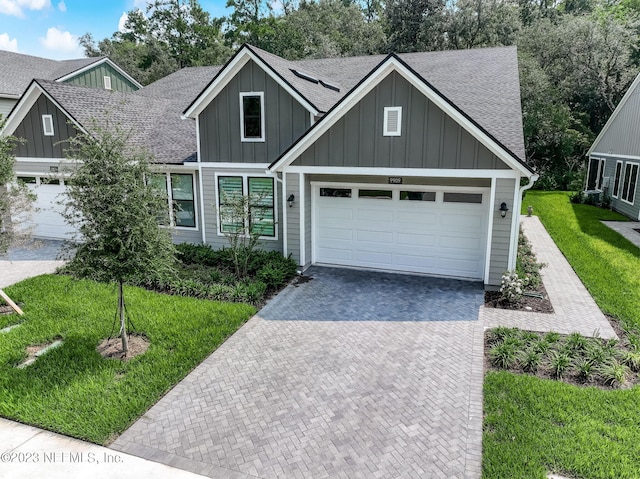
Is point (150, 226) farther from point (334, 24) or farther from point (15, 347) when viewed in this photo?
point (334, 24)

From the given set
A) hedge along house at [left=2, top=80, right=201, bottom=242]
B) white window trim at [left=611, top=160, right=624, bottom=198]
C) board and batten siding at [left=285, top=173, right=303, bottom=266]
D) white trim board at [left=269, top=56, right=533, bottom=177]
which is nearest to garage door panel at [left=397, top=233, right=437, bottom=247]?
board and batten siding at [left=285, top=173, right=303, bottom=266]

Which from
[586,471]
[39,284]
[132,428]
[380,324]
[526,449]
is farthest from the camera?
[39,284]

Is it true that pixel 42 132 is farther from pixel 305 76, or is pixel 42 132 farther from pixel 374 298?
pixel 374 298

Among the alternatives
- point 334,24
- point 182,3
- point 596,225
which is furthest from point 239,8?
point 596,225

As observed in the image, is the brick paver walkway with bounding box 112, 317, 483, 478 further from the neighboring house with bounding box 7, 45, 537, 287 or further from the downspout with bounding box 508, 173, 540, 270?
the neighboring house with bounding box 7, 45, 537, 287

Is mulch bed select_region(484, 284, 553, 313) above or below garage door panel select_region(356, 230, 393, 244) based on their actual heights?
below

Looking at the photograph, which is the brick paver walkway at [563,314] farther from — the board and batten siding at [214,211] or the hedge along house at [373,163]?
the board and batten siding at [214,211]
